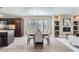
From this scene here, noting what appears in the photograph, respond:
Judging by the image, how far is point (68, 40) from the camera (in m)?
3.08

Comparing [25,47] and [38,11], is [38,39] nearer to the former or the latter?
[25,47]

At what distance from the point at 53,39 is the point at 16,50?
2.91 feet

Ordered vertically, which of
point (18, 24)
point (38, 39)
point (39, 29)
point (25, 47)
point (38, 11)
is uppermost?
point (38, 11)

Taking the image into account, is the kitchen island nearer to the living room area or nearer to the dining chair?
the living room area

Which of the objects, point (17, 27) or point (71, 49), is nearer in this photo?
point (71, 49)

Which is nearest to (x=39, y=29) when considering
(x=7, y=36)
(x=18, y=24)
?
(x=18, y=24)

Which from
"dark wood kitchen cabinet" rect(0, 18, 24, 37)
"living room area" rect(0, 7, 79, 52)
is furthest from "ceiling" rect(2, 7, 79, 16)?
"dark wood kitchen cabinet" rect(0, 18, 24, 37)

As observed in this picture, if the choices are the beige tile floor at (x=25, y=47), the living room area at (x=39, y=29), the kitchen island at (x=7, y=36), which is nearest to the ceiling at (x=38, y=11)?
the living room area at (x=39, y=29)

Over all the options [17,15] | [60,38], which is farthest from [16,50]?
[60,38]

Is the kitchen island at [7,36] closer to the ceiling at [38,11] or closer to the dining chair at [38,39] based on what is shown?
the ceiling at [38,11]

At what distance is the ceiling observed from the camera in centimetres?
264

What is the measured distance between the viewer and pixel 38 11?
282 cm

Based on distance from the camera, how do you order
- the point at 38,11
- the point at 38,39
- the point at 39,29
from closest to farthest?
1. the point at 38,11
2. the point at 39,29
3. the point at 38,39
